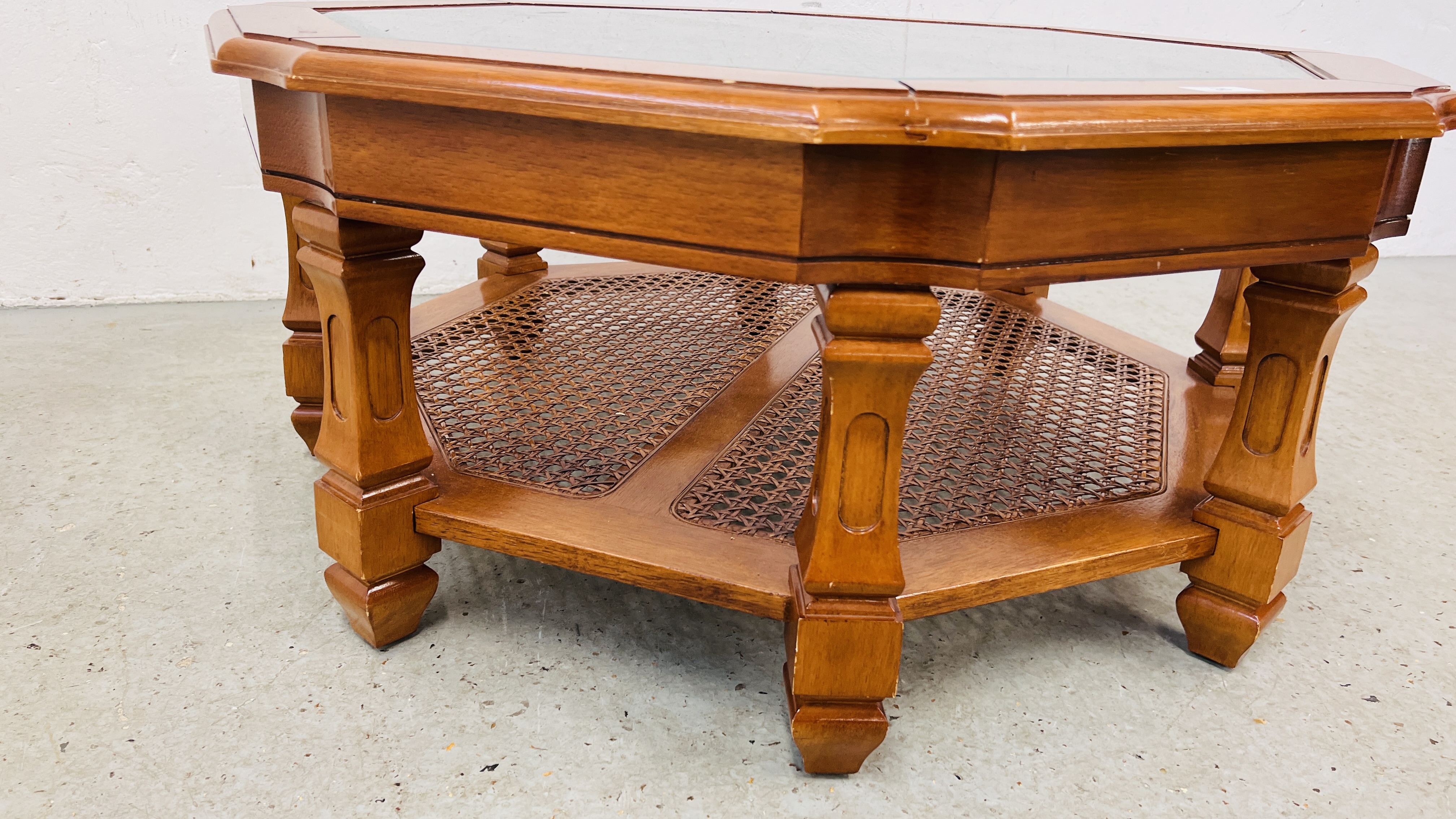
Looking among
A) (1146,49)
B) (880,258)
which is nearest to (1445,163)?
(1146,49)

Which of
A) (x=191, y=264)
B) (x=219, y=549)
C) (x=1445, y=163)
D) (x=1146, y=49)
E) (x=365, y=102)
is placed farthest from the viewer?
(x=1445, y=163)

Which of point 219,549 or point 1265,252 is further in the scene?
point 219,549

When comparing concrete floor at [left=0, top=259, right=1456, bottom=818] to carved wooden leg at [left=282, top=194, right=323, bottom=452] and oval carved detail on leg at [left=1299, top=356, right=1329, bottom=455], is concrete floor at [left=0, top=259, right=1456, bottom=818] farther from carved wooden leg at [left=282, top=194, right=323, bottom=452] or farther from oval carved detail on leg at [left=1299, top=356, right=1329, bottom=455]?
oval carved detail on leg at [left=1299, top=356, right=1329, bottom=455]

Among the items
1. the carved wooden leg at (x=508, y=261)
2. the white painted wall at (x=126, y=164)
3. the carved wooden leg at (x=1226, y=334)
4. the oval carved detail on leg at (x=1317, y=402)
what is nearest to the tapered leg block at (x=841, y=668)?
the oval carved detail on leg at (x=1317, y=402)

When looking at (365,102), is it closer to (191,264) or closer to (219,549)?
(219,549)

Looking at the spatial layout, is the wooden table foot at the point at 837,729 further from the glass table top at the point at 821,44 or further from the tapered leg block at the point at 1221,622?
the glass table top at the point at 821,44

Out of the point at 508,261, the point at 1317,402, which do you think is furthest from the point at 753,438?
the point at 508,261

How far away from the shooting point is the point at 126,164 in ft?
9.45

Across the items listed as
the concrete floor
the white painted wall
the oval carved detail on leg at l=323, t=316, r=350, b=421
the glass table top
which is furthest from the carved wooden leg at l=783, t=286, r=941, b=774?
the white painted wall

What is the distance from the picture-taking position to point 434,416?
5.51ft

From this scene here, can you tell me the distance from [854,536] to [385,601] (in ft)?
2.27

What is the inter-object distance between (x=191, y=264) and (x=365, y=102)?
2.30 meters

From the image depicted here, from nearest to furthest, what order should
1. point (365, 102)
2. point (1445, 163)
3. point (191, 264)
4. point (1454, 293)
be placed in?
point (365, 102), point (191, 264), point (1454, 293), point (1445, 163)

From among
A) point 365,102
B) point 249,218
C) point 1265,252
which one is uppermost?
point 365,102
